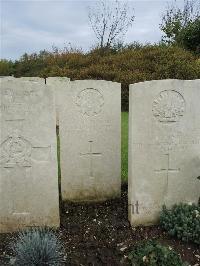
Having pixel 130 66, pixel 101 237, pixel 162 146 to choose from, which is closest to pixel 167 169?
pixel 162 146

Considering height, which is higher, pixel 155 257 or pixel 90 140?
pixel 90 140

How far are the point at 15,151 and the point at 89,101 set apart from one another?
4.85 ft

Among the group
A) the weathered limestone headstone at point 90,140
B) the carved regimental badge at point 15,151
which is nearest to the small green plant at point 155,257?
the carved regimental badge at point 15,151

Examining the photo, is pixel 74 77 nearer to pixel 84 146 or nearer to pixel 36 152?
pixel 84 146

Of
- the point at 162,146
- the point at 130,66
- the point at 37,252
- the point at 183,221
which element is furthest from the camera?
the point at 130,66

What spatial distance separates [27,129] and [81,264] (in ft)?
5.20

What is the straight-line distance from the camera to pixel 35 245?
3.80 metres

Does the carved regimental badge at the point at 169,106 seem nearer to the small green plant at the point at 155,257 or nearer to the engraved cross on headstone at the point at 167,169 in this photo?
the engraved cross on headstone at the point at 167,169

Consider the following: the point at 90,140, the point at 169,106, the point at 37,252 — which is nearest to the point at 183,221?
the point at 169,106

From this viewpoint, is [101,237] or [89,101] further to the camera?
[89,101]

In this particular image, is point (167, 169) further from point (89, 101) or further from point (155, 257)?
point (89, 101)

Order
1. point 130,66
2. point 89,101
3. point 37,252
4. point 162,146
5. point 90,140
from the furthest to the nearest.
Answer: point 130,66 → point 90,140 → point 89,101 → point 162,146 → point 37,252

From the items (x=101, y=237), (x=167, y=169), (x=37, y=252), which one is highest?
(x=167, y=169)

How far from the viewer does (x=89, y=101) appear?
559cm
